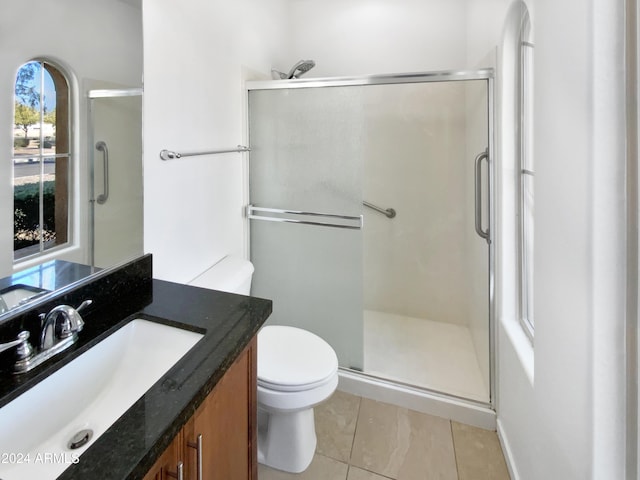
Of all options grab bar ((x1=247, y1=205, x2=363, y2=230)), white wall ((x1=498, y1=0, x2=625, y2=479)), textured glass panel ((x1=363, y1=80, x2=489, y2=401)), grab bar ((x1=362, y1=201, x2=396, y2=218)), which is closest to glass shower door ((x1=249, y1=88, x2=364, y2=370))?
grab bar ((x1=247, y1=205, x2=363, y2=230))

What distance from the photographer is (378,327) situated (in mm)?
2742

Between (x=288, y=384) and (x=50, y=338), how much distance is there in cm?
86

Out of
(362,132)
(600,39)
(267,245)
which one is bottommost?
(267,245)

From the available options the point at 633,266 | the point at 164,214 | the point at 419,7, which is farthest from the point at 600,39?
the point at 419,7

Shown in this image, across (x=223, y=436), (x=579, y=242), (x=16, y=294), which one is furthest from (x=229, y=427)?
(x=579, y=242)

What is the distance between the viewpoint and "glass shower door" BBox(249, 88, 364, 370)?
2.07 metres

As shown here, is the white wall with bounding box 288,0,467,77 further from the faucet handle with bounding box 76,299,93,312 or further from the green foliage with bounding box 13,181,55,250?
the faucet handle with bounding box 76,299,93,312

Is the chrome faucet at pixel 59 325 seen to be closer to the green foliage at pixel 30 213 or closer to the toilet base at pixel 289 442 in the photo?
the green foliage at pixel 30 213

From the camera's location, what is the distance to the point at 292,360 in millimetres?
1593

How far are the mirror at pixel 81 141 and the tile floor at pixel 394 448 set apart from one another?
1.21 meters

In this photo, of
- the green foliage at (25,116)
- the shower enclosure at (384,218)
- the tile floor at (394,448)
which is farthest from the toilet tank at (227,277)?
the green foliage at (25,116)

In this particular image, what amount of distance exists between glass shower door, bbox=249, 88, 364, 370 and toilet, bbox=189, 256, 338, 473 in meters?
0.46

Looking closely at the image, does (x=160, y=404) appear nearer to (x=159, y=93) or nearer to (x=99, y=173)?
(x=99, y=173)

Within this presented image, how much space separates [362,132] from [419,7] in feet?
3.92
